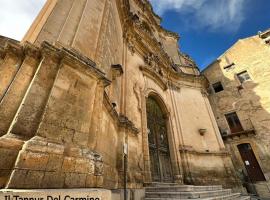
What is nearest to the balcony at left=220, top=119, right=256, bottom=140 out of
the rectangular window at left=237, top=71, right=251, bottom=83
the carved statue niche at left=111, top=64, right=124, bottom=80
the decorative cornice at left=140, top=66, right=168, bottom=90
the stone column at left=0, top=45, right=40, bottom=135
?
the rectangular window at left=237, top=71, right=251, bottom=83

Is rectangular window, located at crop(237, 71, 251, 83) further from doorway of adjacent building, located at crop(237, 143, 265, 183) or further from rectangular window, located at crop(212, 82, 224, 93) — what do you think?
doorway of adjacent building, located at crop(237, 143, 265, 183)

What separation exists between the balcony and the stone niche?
12375mm

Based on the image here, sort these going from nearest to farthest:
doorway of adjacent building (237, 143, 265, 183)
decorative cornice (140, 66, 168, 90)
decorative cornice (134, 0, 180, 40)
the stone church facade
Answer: the stone church facade
decorative cornice (140, 66, 168, 90)
doorway of adjacent building (237, 143, 265, 183)
decorative cornice (134, 0, 180, 40)

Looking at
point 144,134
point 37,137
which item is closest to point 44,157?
point 37,137

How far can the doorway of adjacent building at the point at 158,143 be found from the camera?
6.58 m

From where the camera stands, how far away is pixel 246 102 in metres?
12.9

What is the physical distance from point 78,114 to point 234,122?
13735 millimetres

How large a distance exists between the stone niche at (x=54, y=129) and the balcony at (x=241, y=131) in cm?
1237

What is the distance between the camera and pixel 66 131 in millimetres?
2268

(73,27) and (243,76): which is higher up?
(243,76)

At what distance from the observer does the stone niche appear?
5.72ft

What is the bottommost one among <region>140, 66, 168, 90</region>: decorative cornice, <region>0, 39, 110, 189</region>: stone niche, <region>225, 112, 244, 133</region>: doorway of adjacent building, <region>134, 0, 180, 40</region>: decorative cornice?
<region>0, 39, 110, 189</region>: stone niche

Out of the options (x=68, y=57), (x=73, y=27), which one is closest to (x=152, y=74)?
(x=73, y=27)

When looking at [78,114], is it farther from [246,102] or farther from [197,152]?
[246,102]
